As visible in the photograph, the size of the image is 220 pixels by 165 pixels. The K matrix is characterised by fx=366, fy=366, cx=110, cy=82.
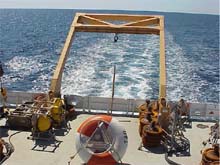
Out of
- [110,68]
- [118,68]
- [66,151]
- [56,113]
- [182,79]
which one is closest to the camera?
[66,151]

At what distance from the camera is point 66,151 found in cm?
1383

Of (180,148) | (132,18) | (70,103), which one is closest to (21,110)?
(70,103)

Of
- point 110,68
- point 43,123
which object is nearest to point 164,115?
point 43,123

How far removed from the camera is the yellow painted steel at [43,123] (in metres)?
14.6

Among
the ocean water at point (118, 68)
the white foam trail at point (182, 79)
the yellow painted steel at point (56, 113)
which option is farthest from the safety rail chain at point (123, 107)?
the white foam trail at point (182, 79)

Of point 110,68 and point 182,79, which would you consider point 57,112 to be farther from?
point 110,68

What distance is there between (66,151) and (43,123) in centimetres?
164

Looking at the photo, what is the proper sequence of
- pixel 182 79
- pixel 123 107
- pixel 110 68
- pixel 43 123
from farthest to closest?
pixel 110 68 < pixel 182 79 < pixel 123 107 < pixel 43 123

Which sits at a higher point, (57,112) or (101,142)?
(57,112)

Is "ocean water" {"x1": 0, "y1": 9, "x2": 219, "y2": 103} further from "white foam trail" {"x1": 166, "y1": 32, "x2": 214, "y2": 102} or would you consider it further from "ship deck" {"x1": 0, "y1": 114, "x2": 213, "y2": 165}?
"ship deck" {"x1": 0, "y1": 114, "x2": 213, "y2": 165}

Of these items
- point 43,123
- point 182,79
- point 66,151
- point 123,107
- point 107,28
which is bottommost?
point 66,151

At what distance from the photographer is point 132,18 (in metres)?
23.7

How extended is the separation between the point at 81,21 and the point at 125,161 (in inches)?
475

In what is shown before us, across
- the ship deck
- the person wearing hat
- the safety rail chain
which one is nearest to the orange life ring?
the ship deck
